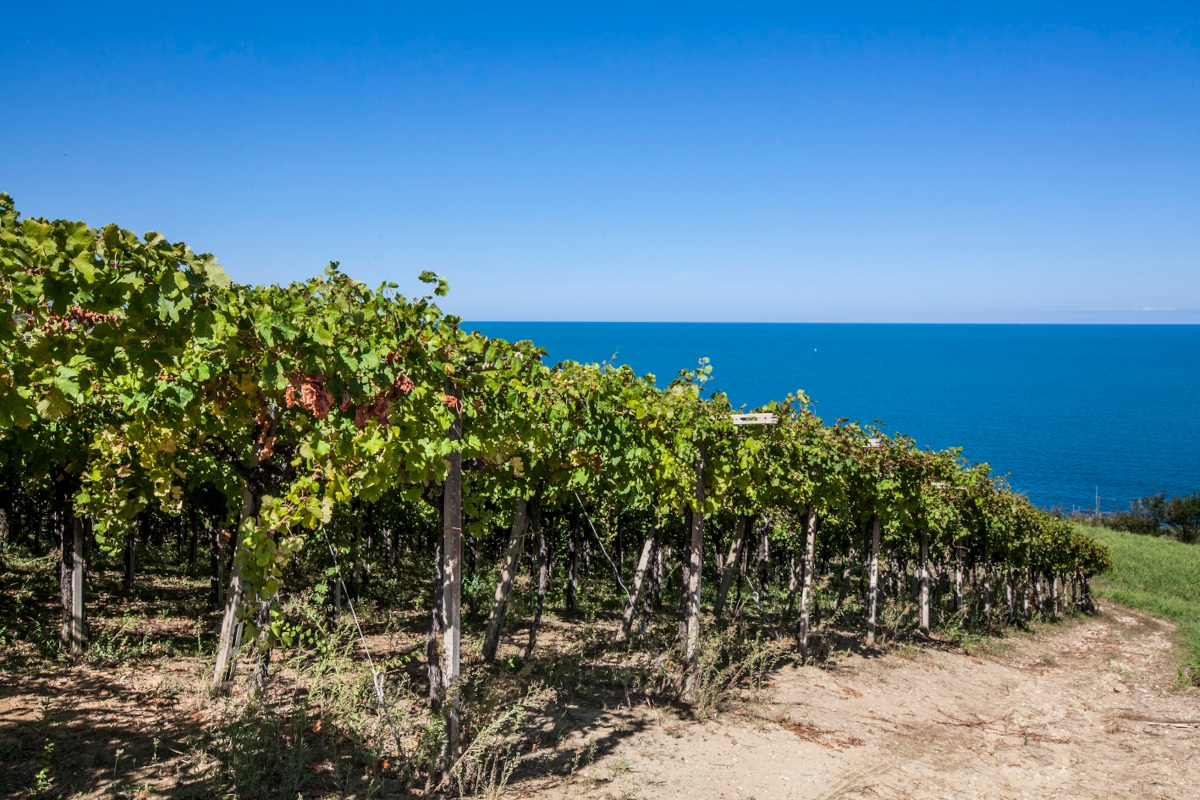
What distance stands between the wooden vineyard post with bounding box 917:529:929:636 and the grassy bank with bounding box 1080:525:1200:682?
5975 millimetres

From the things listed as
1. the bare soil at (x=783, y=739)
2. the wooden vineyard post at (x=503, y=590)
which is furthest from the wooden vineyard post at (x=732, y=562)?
the wooden vineyard post at (x=503, y=590)

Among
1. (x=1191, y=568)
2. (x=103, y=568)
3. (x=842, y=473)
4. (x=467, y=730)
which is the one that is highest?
(x=842, y=473)

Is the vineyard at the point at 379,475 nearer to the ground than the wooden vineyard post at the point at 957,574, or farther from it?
farther from it

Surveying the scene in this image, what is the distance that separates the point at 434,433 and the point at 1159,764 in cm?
948

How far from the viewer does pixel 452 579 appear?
201 inches

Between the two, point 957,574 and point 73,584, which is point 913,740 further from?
point 957,574

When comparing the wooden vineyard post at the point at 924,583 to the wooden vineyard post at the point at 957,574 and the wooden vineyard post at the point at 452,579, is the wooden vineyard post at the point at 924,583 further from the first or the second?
the wooden vineyard post at the point at 452,579

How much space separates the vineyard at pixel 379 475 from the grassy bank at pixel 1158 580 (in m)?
11.7

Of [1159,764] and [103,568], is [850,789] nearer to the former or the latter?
[1159,764]

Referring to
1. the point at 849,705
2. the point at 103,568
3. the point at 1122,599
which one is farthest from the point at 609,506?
the point at 1122,599

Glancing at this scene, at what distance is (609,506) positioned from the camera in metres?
12.7

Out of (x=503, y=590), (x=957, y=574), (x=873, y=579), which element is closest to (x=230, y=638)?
(x=503, y=590)

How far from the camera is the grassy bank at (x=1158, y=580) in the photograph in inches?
841

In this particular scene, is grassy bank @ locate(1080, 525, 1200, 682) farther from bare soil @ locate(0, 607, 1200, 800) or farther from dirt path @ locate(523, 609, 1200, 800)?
bare soil @ locate(0, 607, 1200, 800)
